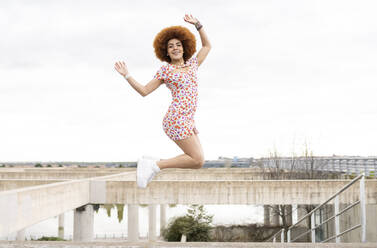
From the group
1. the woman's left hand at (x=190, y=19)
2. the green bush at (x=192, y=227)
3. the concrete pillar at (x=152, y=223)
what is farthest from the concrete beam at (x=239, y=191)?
the woman's left hand at (x=190, y=19)

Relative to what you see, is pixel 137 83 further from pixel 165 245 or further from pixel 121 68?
pixel 165 245

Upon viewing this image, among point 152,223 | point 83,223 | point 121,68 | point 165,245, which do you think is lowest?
point 152,223

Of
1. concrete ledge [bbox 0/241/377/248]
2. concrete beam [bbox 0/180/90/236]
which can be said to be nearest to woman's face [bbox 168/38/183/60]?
concrete ledge [bbox 0/241/377/248]

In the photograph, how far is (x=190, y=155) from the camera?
9.08 ft

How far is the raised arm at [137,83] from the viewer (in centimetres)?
288

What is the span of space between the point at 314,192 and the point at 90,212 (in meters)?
8.31

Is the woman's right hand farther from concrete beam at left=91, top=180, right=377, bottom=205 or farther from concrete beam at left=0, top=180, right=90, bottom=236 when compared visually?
concrete beam at left=91, top=180, right=377, bottom=205

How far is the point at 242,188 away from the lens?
14586 mm

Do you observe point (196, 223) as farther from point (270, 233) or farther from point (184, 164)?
point (184, 164)

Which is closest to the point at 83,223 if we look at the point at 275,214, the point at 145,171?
the point at 145,171

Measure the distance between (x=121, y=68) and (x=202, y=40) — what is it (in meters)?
0.69

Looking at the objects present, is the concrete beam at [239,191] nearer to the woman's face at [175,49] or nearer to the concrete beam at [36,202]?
the concrete beam at [36,202]

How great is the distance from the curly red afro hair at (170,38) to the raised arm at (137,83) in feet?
0.82

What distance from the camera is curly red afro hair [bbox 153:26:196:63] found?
300 centimetres
